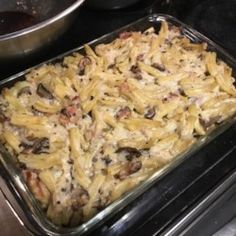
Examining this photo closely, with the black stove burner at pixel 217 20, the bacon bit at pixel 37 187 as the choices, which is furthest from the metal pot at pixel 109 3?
the bacon bit at pixel 37 187

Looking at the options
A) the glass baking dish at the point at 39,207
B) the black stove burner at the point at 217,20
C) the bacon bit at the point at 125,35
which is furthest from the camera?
the black stove burner at the point at 217,20

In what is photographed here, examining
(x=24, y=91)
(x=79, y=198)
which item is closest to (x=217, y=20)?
(x=24, y=91)

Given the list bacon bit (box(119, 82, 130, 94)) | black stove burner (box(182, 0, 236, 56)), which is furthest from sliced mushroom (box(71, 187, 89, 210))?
black stove burner (box(182, 0, 236, 56))

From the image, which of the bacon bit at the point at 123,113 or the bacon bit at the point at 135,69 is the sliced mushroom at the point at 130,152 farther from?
the bacon bit at the point at 135,69

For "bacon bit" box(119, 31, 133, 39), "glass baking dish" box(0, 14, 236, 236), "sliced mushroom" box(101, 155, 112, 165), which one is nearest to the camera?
"glass baking dish" box(0, 14, 236, 236)

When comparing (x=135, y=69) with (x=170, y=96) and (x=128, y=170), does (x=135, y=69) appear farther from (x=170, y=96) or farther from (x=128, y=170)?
(x=128, y=170)

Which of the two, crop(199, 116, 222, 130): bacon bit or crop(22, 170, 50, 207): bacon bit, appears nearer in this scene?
crop(22, 170, 50, 207): bacon bit

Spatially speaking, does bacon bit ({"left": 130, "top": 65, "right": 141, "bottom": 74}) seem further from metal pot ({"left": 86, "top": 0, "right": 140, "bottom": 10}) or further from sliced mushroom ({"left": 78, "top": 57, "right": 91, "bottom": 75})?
metal pot ({"left": 86, "top": 0, "right": 140, "bottom": 10})
